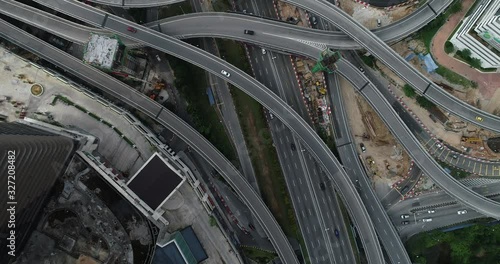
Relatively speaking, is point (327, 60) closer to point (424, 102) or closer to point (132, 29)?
point (424, 102)

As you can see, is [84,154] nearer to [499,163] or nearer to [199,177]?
[199,177]

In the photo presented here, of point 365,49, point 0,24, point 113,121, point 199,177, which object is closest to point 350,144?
point 365,49

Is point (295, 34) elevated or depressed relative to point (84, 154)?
elevated

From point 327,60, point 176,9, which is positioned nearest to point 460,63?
point 327,60

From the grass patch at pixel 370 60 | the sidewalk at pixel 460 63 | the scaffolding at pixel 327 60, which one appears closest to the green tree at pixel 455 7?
the sidewalk at pixel 460 63

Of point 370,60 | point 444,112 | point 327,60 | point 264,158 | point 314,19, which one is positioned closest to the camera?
point 327,60

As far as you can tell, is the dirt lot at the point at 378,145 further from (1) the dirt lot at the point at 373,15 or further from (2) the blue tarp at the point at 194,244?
(2) the blue tarp at the point at 194,244
